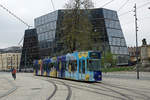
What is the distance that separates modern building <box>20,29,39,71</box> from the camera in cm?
8588

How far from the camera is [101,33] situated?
235 ft

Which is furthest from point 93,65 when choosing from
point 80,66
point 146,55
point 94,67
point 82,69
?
Answer: point 146,55

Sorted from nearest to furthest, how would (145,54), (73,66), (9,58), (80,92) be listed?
(80,92)
(73,66)
(145,54)
(9,58)

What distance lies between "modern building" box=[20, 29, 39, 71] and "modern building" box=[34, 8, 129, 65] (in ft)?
9.09

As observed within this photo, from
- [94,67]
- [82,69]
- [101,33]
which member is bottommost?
[82,69]

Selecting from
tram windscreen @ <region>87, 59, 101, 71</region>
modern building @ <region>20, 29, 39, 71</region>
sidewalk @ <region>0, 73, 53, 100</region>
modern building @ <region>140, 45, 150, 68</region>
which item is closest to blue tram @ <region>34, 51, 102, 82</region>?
tram windscreen @ <region>87, 59, 101, 71</region>

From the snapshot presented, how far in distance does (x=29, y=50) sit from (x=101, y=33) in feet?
93.8

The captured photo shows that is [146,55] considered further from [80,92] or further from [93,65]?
[80,92]

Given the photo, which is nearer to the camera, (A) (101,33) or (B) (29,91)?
(B) (29,91)

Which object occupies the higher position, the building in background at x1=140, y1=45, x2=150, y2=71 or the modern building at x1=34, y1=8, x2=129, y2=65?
the modern building at x1=34, y1=8, x2=129, y2=65

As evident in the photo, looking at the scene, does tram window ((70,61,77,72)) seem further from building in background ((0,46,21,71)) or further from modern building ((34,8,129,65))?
building in background ((0,46,21,71))

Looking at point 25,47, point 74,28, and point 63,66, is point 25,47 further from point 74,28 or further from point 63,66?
point 63,66

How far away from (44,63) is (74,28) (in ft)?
23.9

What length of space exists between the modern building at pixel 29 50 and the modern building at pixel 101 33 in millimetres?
2771
